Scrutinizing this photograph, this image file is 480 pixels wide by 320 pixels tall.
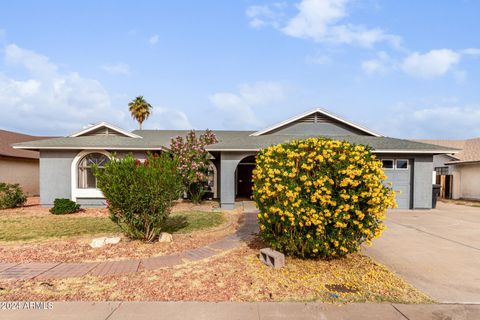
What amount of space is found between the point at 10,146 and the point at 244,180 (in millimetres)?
17559

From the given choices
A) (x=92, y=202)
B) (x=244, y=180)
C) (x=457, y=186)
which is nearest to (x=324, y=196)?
(x=92, y=202)

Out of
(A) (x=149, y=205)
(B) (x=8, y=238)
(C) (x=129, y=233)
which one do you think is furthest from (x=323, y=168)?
(B) (x=8, y=238)

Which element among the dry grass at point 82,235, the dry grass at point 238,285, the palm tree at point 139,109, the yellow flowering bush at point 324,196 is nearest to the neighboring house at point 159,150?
the dry grass at point 82,235

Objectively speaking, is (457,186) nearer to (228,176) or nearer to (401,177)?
(401,177)

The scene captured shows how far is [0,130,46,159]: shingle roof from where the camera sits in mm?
17453

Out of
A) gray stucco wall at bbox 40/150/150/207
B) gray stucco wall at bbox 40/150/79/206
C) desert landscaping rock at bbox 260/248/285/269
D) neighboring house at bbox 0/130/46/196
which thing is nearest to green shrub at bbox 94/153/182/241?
desert landscaping rock at bbox 260/248/285/269

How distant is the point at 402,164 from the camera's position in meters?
13.4

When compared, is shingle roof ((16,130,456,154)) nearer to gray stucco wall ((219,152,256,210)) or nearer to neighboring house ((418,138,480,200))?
gray stucco wall ((219,152,256,210))

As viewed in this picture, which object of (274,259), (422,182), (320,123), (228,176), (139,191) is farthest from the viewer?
(320,123)

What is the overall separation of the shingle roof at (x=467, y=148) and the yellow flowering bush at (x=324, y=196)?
2024cm

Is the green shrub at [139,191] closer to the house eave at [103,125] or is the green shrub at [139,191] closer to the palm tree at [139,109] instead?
the house eave at [103,125]

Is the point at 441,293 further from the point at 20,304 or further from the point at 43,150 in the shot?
the point at 43,150

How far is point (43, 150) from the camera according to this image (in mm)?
13141

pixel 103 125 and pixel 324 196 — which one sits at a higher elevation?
pixel 103 125
